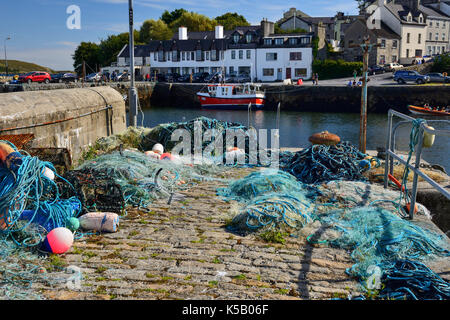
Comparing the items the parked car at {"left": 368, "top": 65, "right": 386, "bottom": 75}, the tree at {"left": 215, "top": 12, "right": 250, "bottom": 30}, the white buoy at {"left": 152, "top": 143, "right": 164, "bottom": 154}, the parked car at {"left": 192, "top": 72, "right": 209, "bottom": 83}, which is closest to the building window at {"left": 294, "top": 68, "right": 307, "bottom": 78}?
the parked car at {"left": 368, "top": 65, "right": 386, "bottom": 75}

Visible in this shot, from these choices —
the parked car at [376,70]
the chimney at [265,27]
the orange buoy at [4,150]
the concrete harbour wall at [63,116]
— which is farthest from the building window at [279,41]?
the orange buoy at [4,150]

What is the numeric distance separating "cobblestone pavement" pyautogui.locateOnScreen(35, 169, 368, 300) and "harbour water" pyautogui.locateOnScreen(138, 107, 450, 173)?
19414 mm

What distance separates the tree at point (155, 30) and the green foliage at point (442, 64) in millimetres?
50843

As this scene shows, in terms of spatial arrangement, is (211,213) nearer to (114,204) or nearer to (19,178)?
(114,204)

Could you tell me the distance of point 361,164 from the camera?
8891mm

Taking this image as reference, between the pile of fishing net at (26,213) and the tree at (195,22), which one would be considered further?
the tree at (195,22)

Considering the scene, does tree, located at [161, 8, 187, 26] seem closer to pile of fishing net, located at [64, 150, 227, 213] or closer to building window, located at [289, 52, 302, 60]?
building window, located at [289, 52, 302, 60]

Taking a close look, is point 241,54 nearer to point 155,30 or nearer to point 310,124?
point 310,124

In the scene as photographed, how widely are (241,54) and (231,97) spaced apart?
61.3 ft

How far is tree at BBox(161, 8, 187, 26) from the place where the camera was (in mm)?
92250

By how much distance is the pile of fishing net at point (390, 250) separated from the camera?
3975 mm

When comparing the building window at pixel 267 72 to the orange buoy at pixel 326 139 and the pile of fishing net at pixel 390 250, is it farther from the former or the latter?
the pile of fishing net at pixel 390 250
